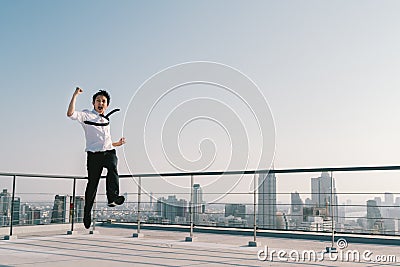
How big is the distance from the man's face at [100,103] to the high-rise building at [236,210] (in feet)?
13.4

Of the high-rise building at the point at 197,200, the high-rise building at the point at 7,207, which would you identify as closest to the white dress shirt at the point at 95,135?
the high-rise building at the point at 197,200

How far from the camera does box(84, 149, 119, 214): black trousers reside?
2.54 m

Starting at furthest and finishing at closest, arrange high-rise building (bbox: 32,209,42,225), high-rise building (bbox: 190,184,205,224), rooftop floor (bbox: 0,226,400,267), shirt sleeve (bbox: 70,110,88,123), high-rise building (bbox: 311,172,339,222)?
high-rise building (bbox: 32,209,42,225), high-rise building (bbox: 190,184,205,224), high-rise building (bbox: 311,172,339,222), rooftop floor (bbox: 0,226,400,267), shirt sleeve (bbox: 70,110,88,123)

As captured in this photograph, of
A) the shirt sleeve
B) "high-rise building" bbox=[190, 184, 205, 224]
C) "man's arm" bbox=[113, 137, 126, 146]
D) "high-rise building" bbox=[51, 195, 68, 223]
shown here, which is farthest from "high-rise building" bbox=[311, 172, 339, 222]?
"high-rise building" bbox=[51, 195, 68, 223]

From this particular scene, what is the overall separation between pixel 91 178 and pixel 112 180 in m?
0.13

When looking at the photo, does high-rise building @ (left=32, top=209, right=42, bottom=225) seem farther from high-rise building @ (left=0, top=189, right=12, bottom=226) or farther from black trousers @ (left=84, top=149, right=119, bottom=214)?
black trousers @ (left=84, top=149, right=119, bottom=214)

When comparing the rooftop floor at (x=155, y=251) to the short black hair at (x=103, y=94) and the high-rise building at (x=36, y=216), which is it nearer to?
the high-rise building at (x=36, y=216)

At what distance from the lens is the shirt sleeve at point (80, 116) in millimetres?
2429

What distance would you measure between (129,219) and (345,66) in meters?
4.60

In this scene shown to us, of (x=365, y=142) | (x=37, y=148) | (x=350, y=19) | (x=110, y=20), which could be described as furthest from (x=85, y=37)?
(x=365, y=142)

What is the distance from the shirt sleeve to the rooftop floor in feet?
4.99

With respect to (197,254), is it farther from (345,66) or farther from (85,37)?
(345,66)

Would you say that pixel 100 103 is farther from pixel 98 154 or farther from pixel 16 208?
pixel 16 208

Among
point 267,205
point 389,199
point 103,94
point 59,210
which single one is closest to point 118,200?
point 103,94
